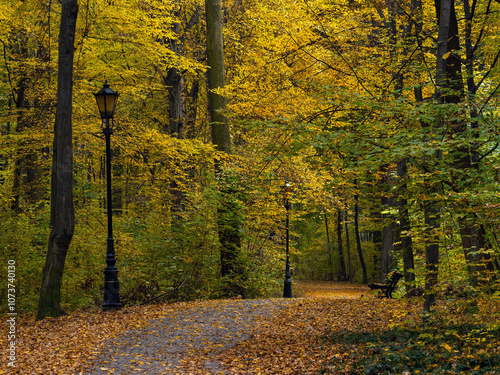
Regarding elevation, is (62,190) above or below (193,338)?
above

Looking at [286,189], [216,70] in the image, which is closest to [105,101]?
[216,70]

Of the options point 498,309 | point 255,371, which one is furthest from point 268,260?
point 498,309

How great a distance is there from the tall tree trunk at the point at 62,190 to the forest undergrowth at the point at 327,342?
0.59 meters

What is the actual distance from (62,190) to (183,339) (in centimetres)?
414

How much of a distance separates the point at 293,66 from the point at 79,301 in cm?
1166

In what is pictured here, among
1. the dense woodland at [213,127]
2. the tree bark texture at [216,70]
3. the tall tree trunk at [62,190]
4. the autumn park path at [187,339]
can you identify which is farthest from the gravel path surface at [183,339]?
the tree bark texture at [216,70]

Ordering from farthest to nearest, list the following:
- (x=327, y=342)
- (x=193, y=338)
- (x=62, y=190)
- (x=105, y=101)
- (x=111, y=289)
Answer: (x=105, y=101) < (x=111, y=289) < (x=62, y=190) < (x=193, y=338) < (x=327, y=342)

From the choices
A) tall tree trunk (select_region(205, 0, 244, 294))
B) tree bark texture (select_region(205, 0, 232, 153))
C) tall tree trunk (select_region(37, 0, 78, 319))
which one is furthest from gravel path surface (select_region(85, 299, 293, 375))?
tree bark texture (select_region(205, 0, 232, 153))

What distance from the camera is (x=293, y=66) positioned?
57.1ft

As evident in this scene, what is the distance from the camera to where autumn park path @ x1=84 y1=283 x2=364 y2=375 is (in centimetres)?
630

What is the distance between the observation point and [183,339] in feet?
25.4

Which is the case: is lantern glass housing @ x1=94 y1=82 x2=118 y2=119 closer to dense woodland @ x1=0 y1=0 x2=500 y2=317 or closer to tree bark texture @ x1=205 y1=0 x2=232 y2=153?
dense woodland @ x1=0 y1=0 x2=500 y2=317

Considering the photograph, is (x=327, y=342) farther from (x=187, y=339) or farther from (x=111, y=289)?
(x=111, y=289)

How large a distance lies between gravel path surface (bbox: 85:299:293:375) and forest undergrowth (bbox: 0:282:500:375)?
0.16m
